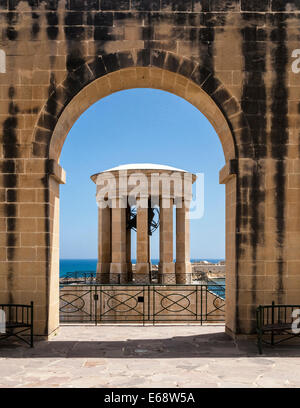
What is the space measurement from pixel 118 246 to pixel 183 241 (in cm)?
368

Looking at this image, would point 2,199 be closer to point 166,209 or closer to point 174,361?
point 174,361

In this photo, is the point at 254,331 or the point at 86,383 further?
the point at 254,331

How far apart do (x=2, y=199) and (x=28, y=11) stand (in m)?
4.06

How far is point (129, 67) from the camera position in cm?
860

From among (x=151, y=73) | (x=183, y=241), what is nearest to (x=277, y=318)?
(x=151, y=73)

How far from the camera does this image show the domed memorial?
20656 mm

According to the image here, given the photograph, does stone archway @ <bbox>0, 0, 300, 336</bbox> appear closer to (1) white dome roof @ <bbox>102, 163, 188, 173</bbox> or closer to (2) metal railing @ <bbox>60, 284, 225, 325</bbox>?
(2) metal railing @ <bbox>60, 284, 225, 325</bbox>

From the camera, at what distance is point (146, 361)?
6.87 m

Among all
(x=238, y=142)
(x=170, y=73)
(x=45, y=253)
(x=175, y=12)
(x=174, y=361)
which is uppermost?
(x=175, y=12)

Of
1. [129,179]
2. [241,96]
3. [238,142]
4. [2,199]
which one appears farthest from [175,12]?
[129,179]

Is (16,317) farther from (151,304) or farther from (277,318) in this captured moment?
(151,304)

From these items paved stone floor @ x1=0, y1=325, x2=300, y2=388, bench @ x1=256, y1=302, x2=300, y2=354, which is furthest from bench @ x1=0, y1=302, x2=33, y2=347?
bench @ x1=256, y1=302, x2=300, y2=354
